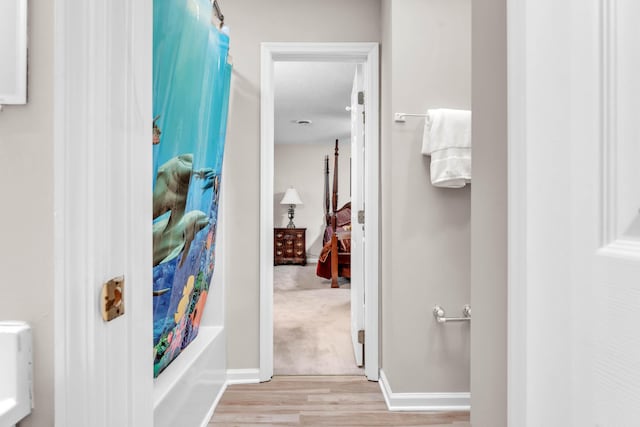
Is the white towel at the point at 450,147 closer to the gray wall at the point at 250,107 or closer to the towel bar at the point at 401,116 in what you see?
the towel bar at the point at 401,116

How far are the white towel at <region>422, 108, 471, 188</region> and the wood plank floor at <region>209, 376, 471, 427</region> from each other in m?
1.27

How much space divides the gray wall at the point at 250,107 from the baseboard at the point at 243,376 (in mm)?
31

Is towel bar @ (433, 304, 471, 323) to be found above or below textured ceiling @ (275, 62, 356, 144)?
below

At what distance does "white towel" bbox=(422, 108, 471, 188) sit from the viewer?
6.43 ft

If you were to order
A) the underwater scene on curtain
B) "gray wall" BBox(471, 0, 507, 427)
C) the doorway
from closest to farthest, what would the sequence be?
"gray wall" BBox(471, 0, 507, 427), the underwater scene on curtain, the doorway

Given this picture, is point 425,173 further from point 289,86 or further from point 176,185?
point 289,86

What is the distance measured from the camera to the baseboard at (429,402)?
2117mm

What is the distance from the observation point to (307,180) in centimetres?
775

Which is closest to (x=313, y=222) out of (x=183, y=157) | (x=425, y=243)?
(x=425, y=243)

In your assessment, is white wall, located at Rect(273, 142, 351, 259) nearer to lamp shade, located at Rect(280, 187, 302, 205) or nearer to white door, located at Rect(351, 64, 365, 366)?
lamp shade, located at Rect(280, 187, 302, 205)

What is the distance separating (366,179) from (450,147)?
636 mm
